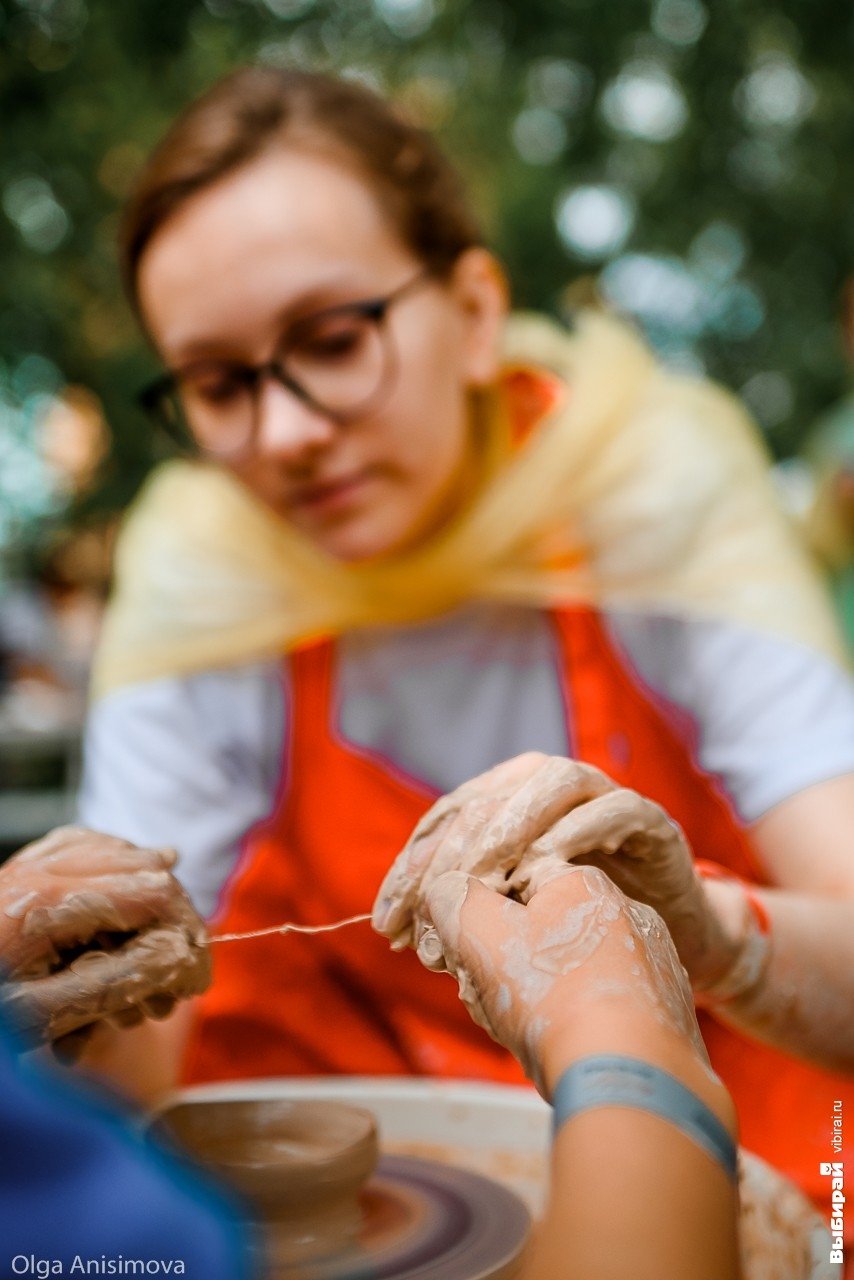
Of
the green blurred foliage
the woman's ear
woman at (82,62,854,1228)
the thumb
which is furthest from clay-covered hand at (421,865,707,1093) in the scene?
the green blurred foliage

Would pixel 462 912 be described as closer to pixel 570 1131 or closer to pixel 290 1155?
pixel 570 1131

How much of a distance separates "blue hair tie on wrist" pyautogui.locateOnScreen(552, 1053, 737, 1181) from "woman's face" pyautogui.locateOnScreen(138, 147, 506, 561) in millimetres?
573

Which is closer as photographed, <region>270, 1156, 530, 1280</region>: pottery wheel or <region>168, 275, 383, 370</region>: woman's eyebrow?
<region>270, 1156, 530, 1280</region>: pottery wheel

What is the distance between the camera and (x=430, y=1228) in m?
0.64

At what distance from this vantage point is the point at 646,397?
98cm

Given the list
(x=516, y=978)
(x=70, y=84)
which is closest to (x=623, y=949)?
(x=516, y=978)

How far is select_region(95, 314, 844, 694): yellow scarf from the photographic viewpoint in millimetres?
892

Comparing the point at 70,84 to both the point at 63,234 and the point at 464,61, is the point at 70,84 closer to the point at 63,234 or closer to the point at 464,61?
the point at 63,234

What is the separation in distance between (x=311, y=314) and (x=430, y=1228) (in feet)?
1.98

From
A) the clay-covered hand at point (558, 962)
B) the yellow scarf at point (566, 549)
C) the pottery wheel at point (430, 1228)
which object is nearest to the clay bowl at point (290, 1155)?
the pottery wheel at point (430, 1228)

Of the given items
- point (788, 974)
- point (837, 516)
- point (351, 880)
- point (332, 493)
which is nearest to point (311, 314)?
point (332, 493)

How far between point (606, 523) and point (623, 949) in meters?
0.55

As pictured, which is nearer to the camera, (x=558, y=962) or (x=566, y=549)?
(x=558, y=962)

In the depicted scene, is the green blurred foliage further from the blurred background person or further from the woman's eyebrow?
the woman's eyebrow
